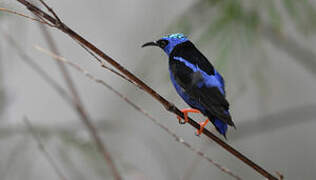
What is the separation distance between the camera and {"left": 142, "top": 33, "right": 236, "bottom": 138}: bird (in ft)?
3.25

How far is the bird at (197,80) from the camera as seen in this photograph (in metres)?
0.99

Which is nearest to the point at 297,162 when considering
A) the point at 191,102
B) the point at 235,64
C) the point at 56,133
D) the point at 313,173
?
the point at 313,173

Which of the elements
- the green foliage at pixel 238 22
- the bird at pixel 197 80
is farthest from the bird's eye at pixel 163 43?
the green foliage at pixel 238 22

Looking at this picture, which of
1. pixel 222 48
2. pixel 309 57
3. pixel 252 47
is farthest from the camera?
pixel 309 57

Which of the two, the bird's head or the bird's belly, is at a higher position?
the bird's head

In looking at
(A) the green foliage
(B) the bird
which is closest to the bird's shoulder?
(B) the bird

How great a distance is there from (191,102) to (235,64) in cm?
49

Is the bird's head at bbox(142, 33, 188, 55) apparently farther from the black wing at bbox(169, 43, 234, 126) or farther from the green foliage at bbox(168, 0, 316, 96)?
the green foliage at bbox(168, 0, 316, 96)

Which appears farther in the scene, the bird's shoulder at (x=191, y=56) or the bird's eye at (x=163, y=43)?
the bird's eye at (x=163, y=43)

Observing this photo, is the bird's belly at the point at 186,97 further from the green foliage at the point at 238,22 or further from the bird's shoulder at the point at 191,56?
the green foliage at the point at 238,22

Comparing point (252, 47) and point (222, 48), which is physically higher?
point (252, 47)

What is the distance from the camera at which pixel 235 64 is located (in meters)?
1.58

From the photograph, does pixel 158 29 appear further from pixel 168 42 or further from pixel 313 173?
pixel 313 173

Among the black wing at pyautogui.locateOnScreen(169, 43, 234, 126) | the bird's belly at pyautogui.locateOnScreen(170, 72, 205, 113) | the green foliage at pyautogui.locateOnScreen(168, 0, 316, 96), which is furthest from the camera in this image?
the green foliage at pyautogui.locateOnScreen(168, 0, 316, 96)
